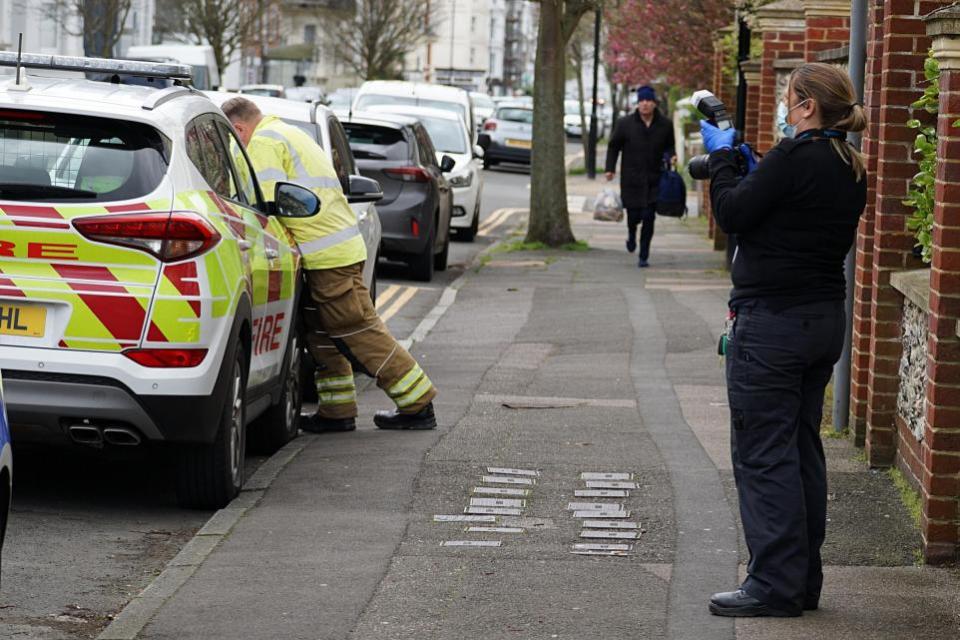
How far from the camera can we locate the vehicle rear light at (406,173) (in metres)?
17.5

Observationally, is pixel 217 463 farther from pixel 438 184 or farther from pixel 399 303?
pixel 438 184

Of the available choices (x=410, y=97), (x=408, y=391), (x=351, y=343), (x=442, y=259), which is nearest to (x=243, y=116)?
(x=351, y=343)

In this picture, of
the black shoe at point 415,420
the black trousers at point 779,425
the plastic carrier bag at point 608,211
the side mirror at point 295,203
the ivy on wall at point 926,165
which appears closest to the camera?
the black trousers at point 779,425

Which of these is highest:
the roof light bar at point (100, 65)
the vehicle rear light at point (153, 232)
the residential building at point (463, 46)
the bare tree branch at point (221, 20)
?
the residential building at point (463, 46)

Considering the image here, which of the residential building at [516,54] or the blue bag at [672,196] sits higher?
the residential building at [516,54]

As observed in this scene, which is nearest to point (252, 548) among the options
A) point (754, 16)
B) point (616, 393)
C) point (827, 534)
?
point (827, 534)

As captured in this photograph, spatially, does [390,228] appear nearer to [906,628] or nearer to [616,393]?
[616,393]

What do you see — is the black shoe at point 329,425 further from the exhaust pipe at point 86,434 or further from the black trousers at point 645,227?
the black trousers at point 645,227

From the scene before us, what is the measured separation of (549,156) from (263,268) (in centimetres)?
1482

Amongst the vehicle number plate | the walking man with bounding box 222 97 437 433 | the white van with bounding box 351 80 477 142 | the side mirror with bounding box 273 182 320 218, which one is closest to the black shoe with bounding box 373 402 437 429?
the walking man with bounding box 222 97 437 433

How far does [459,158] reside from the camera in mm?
23547

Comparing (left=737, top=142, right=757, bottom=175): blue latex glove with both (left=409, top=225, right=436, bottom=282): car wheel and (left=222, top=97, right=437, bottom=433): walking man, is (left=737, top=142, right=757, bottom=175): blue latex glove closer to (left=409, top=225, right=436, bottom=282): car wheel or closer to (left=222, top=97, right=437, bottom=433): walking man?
(left=222, top=97, right=437, bottom=433): walking man

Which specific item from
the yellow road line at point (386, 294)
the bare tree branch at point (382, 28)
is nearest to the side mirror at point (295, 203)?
the yellow road line at point (386, 294)

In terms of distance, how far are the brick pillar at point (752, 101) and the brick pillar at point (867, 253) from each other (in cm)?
1114
